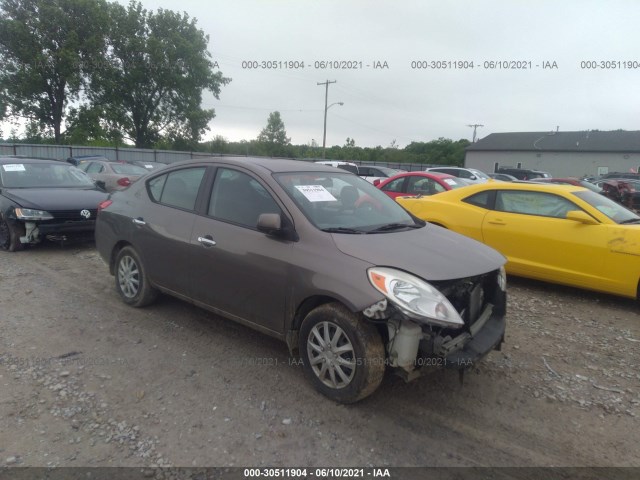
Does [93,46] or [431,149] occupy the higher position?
[93,46]

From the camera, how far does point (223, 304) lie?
3732mm

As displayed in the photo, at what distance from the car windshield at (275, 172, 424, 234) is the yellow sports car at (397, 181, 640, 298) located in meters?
2.51

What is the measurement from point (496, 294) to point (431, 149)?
7014 centimetres

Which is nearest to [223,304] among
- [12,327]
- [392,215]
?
[392,215]

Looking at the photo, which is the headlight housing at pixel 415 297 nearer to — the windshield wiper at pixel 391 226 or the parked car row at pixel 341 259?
the parked car row at pixel 341 259

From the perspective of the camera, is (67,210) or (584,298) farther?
(67,210)

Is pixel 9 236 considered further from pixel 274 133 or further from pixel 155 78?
pixel 274 133

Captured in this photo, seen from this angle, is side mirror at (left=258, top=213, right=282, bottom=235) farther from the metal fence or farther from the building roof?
the building roof

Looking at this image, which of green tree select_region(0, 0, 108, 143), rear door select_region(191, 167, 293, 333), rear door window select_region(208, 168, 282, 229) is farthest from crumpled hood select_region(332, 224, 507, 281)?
green tree select_region(0, 0, 108, 143)

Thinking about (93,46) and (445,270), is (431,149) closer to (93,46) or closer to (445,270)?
(93,46)

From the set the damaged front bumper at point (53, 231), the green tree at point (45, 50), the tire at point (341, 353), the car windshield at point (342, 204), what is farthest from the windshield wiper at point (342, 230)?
the green tree at point (45, 50)

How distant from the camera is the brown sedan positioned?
2.83 meters

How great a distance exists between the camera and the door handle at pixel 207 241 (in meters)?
3.75

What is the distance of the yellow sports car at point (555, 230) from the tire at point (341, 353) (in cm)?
370
